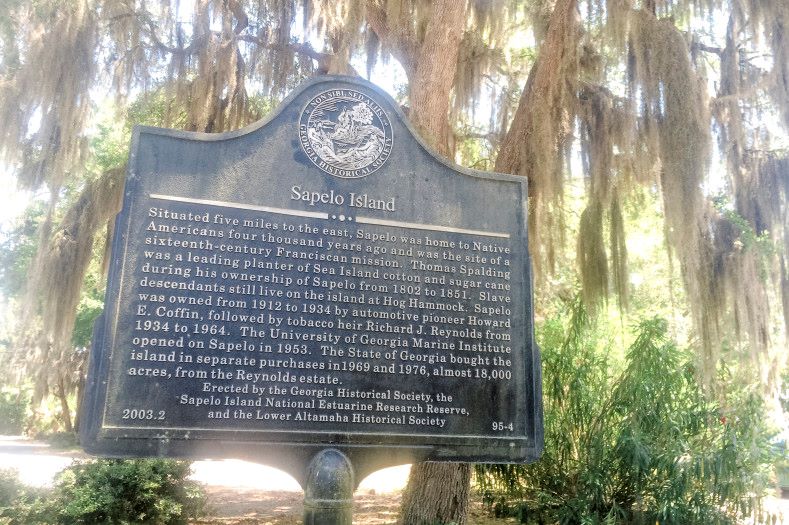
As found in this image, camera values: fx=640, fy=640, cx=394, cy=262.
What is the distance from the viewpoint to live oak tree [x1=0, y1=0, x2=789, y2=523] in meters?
6.38

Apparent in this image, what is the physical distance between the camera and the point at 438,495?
672 cm

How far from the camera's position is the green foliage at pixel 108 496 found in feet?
20.3

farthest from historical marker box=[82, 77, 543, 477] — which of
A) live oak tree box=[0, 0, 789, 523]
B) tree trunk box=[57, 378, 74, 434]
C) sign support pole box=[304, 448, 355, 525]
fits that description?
tree trunk box=[57, 378, 74, 434]

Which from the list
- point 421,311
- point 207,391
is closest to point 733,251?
point 421,311

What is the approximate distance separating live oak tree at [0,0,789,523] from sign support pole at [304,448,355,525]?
10.1 ft

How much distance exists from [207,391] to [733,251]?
5.48 meters

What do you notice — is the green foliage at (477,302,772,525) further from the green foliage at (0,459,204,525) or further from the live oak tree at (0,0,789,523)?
the green foliage at (0,459,204,525)

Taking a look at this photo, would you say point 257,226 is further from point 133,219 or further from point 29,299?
point 29,299

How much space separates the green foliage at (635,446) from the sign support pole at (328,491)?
3.95 meters

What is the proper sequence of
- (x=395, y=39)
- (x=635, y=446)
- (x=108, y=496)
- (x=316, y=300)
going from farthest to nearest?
(x=395, y=39)
(x=635, y=446)
(x=108, y=496)
(x=316, y=300)

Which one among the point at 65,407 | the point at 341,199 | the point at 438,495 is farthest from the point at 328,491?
the point at 65,407

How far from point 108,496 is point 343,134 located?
4.59 m

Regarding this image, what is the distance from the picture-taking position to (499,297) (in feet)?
14.9

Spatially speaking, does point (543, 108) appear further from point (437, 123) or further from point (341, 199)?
point (341, 199)
